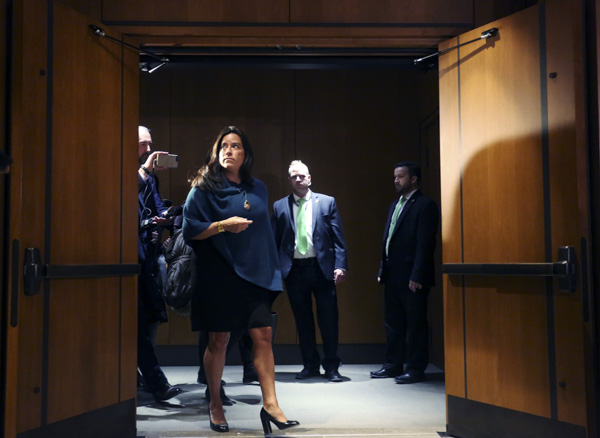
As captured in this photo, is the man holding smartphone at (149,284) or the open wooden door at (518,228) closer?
the open wooden door at (518,228)

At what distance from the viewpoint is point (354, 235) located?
21.0ft

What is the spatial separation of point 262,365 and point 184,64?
5.68 feet

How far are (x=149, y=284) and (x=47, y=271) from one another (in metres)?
1.40

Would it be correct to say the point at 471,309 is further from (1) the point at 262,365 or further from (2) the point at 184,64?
(2) the point at 184,64

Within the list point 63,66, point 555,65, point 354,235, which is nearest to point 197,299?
point 63,66

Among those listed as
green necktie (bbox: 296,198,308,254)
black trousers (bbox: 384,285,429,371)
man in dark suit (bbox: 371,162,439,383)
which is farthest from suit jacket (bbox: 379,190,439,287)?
green necktie (bbox: 296,198,308,254)

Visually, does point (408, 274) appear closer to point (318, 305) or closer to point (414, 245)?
point (414, 245)

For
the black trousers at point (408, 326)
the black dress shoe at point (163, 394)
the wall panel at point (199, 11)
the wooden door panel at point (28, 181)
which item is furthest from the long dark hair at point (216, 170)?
A: the black trousers at point (408, 326)

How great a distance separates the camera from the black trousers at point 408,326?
520cm

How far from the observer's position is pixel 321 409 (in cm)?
411

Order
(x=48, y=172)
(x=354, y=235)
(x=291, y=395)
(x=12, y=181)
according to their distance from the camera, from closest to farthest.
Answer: (x=12, y=181)
(x=48, y=172)
(x=291, y=395)
(x=354, y=235)

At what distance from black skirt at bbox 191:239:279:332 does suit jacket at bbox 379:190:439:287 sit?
6.40 feet

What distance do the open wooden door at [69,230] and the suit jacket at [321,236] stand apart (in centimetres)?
195

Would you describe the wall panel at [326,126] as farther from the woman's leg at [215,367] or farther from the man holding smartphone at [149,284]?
the woman's leg at [215,367]
